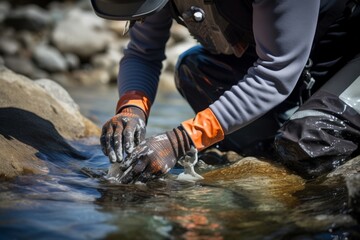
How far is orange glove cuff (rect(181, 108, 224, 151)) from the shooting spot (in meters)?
2.67

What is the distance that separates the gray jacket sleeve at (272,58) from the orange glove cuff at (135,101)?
57 cm

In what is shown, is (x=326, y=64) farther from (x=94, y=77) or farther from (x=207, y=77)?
(x=94, y=77)

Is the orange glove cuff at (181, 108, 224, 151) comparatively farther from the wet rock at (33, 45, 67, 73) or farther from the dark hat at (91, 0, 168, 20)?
the wet rock at (33, 45, 67, 73)

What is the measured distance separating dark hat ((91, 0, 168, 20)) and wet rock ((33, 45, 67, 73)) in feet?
28.4

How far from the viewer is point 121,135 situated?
9.24 feet

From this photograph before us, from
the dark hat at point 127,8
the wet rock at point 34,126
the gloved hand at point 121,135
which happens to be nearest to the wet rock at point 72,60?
the wet rock at point 34,126

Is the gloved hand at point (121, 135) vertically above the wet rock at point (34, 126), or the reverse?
the wet rock at point (34, 126)

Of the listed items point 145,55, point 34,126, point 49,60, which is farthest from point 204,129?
point 49,60

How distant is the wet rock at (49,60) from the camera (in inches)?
437

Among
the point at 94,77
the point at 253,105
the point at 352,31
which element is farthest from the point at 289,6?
the point at 94,77

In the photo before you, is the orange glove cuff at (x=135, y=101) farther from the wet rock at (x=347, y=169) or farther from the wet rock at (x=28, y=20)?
the wet rock at (x=28, y=20)

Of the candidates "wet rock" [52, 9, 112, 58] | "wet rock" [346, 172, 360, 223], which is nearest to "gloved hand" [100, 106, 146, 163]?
"wet rock" [346, 172, 360, 223]

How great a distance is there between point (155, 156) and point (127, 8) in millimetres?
676

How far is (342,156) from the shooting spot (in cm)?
285
